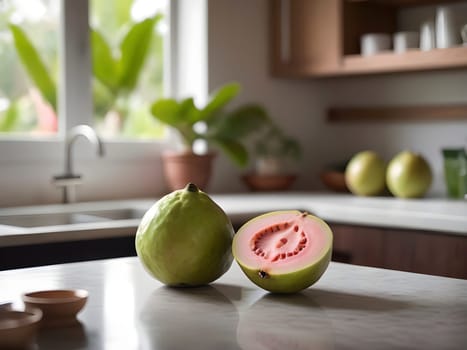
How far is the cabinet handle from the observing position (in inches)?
131

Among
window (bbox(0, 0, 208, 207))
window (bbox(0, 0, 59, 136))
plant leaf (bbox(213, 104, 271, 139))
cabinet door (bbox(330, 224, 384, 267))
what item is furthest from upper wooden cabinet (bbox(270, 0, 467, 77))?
window (bbox(0, 0, 59, 136))

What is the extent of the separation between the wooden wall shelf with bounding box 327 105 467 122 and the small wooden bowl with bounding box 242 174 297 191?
0.41 m

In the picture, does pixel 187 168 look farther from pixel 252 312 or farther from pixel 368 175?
pixel 252 312

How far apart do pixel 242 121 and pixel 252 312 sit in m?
2.21

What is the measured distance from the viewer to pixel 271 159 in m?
3.29

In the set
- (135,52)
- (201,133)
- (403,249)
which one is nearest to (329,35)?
(201,133)

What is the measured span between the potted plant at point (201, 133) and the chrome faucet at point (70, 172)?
343 millimetres

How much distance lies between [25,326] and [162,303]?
28 centimetres

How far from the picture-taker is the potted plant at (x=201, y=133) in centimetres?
293

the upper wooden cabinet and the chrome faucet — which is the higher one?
the upper wooden cabinet

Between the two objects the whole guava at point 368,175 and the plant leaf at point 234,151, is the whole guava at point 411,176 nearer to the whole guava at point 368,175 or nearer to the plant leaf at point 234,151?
the whole guava at point 368,175

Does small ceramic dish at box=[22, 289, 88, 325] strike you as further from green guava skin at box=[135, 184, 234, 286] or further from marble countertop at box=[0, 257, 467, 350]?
green guava skin at box=[135, 184, 234, 286]

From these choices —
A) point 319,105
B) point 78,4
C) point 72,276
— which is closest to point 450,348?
point 72,276

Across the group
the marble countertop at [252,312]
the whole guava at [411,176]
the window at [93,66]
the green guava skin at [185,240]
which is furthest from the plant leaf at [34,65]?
the green guava skin at [185,240]
